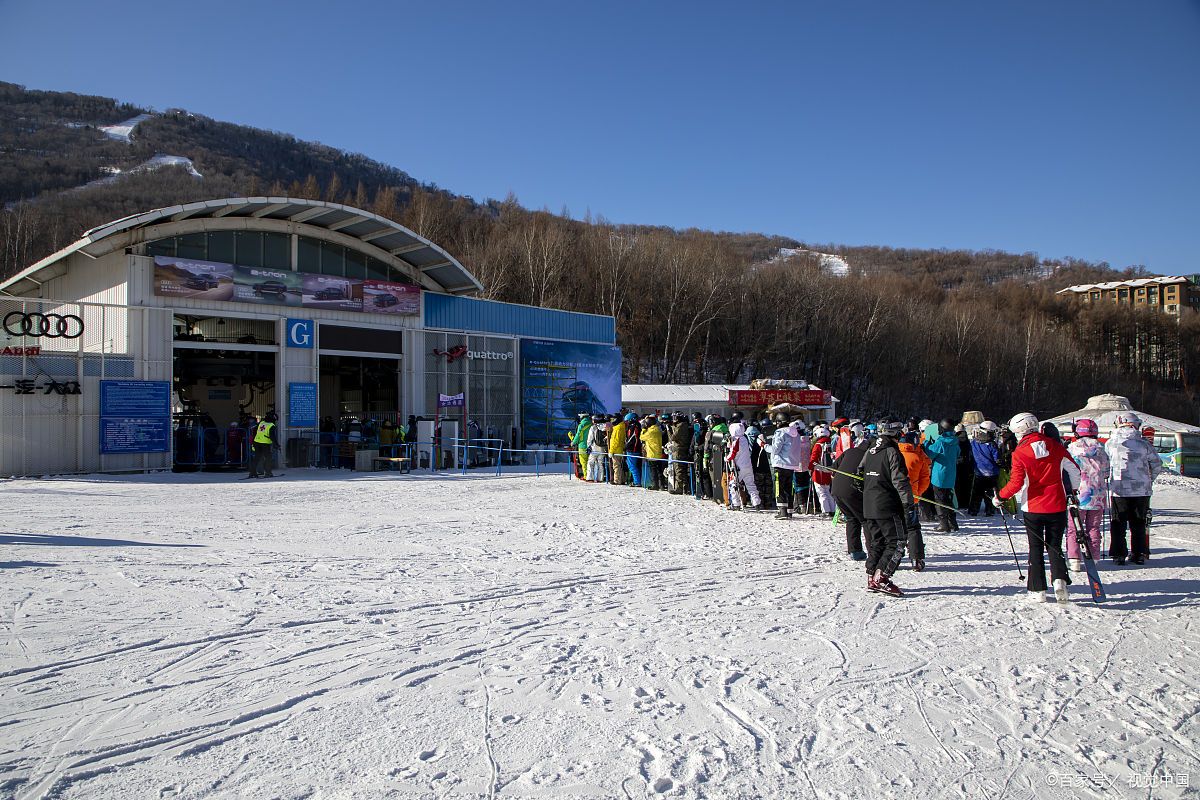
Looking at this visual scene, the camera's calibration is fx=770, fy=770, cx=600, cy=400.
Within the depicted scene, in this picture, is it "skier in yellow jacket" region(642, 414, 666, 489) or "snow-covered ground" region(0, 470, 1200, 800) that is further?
"skier in yellow jacket" region(642, 414, 666, 489)

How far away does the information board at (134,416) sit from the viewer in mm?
19406

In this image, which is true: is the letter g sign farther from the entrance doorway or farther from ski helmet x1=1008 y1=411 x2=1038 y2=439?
ski helmet x1=1008 y1=411 x2=1038 y2=439

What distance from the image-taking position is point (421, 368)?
25.5 m

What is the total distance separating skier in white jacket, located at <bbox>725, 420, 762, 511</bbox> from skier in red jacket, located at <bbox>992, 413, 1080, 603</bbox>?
6.06m

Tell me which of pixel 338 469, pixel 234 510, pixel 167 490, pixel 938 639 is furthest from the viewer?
pixel 338 469

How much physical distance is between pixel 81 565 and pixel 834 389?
58666 mm

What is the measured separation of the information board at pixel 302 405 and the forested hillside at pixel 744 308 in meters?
25.5

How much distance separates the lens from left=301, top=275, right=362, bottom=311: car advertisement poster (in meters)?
23.1

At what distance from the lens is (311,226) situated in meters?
23.6

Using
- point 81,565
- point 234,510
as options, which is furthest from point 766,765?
point 234,510

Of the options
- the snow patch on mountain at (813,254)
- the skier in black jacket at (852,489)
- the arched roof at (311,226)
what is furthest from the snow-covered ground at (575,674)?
the snow patch on mountain at (813,254)

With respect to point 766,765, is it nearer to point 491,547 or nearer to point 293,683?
point 293,683

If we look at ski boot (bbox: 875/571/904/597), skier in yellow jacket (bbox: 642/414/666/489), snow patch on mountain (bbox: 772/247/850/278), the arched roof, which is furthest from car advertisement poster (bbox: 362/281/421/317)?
snow patch on mountain (bbox: 772/247/850/278)

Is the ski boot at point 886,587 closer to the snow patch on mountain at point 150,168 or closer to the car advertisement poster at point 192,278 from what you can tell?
the car advertisement poster at point 192,278
